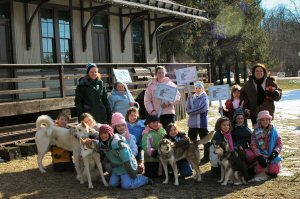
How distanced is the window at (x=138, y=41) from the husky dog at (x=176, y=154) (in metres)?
11.8

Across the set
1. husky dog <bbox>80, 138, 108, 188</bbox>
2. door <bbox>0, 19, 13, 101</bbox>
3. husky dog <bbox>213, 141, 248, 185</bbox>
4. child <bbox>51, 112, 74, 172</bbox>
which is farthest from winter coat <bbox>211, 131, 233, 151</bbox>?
door <bbox>0, 19, 13, 101</bbox>

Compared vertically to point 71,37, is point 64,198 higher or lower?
lower

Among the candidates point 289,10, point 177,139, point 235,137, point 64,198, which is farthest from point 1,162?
point 289,10

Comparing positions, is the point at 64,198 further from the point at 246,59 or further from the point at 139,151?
the point at 246,59

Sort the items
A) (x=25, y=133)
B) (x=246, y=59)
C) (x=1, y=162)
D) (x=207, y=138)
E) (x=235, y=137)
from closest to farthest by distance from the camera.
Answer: (x=207, y=138)
(x=235, y=137)
(x=1, y=162)
(x=25, y=133)
(x=246, y=59)

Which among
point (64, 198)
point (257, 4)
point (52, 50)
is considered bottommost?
point (64, 198)

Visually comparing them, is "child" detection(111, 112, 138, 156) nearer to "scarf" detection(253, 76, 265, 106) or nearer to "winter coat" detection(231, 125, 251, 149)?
"winter coat" detection(231, 125, 251, 149)

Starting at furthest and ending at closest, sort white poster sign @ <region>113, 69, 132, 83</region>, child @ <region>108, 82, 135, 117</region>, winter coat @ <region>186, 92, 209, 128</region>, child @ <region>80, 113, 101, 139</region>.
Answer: white poster sign @ <region>113, 69, 132, 83</region>
child @ <region>108, 82, 135, 117</region>
winter coat @ <region>186, 92, 209, 128</region>
child @ <region>80, 113, 101, 139</region>

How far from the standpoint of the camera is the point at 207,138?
7.36 m

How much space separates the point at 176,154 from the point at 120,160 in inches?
36.2

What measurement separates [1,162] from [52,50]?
19.9 feet

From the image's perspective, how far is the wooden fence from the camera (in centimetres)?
1032

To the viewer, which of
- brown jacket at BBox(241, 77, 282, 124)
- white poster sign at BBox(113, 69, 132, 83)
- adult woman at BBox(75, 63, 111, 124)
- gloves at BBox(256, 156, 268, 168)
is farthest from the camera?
white poster sign at BBox(113, 69, 132, 83)

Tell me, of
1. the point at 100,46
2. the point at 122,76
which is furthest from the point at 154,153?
the point at 100,46
